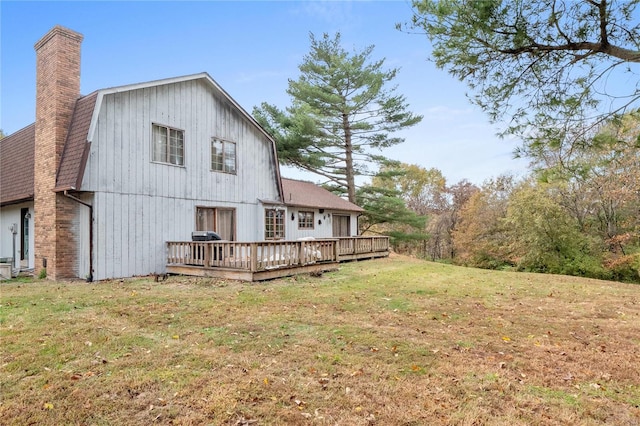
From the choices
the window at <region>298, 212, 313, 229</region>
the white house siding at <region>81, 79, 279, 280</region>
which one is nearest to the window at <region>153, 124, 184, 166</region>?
the white house siding at <region>81, 79, 279, 280</region>

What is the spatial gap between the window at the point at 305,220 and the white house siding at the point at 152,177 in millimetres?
3798

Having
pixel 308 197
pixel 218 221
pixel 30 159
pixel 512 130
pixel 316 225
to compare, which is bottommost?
pixel 316 225

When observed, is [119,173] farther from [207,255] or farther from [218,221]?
[218,221]

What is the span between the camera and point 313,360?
3924 millimetres

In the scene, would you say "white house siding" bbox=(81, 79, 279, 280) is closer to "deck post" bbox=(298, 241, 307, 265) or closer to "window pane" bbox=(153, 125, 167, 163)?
"window pane" bbox=(153, 125, 167, 163)

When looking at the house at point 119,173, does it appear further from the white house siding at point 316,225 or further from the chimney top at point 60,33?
the white house siding at point 316,225

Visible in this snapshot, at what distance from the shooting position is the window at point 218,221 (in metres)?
12.6

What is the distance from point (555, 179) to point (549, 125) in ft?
2.60

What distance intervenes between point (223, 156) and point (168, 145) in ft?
7.19

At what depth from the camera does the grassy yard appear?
2.87 metres

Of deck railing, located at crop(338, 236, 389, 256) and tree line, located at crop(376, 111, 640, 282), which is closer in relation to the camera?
deck railing, located at crop(338, 236, 389, 256)

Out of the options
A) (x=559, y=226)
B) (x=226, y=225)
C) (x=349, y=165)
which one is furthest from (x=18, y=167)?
(x=559, y=226)

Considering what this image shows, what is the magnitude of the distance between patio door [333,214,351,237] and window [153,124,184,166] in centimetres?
1019

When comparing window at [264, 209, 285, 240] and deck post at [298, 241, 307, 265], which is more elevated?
window at [264, 209, 285, 240]
